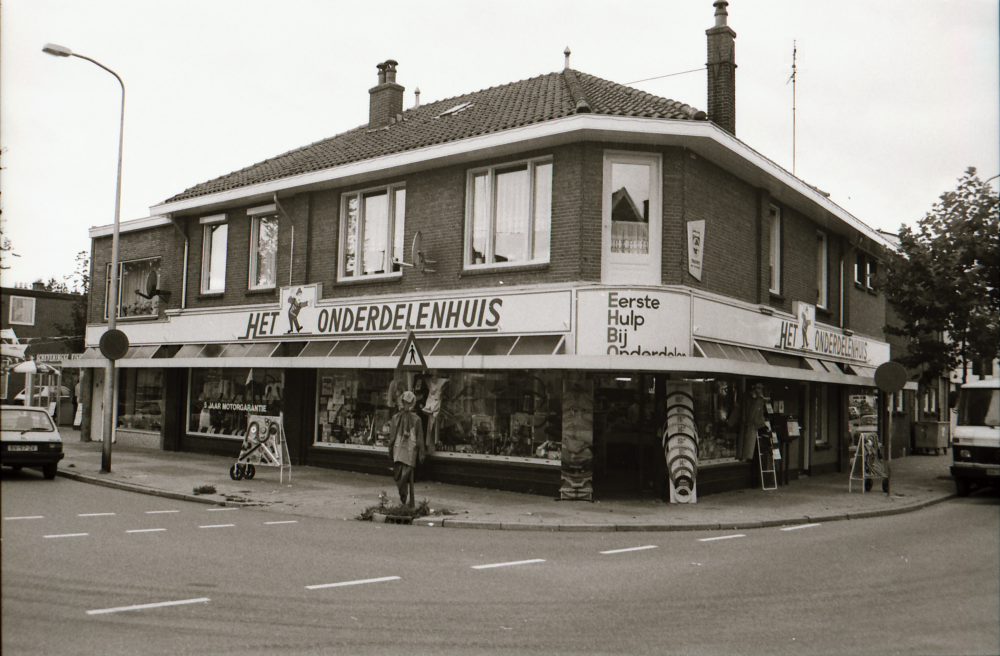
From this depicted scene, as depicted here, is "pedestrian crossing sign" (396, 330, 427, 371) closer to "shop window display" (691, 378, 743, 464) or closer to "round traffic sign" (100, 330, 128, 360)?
"shop window display" (691, 378, 743, 464)

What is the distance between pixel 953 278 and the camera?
20.4 m

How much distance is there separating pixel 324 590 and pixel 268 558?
5.94 feet

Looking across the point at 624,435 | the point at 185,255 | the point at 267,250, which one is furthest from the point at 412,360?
the point at 185,255

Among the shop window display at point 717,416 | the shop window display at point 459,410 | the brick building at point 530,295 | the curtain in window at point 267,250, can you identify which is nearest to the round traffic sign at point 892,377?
the brick building at point 530,295

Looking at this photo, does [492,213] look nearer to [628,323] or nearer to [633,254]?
[633,254]

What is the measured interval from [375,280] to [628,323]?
6482 millimetres

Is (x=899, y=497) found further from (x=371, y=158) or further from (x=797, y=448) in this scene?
(x=371, y=158)

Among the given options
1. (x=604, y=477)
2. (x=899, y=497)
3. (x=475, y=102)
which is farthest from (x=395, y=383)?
(x=899, y=497)

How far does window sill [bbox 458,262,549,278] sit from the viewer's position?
15530 mm

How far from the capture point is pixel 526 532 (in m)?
11.7

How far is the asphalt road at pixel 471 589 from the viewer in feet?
19.1

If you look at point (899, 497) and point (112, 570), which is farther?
point (899, 497)

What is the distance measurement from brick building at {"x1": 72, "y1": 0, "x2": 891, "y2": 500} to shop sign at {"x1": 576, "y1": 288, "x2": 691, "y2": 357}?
4 centimetres

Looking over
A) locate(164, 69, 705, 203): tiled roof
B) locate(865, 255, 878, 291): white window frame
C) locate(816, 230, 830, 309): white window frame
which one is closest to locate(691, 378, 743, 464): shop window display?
locate(164, 69, 705, 203): tiled roof
